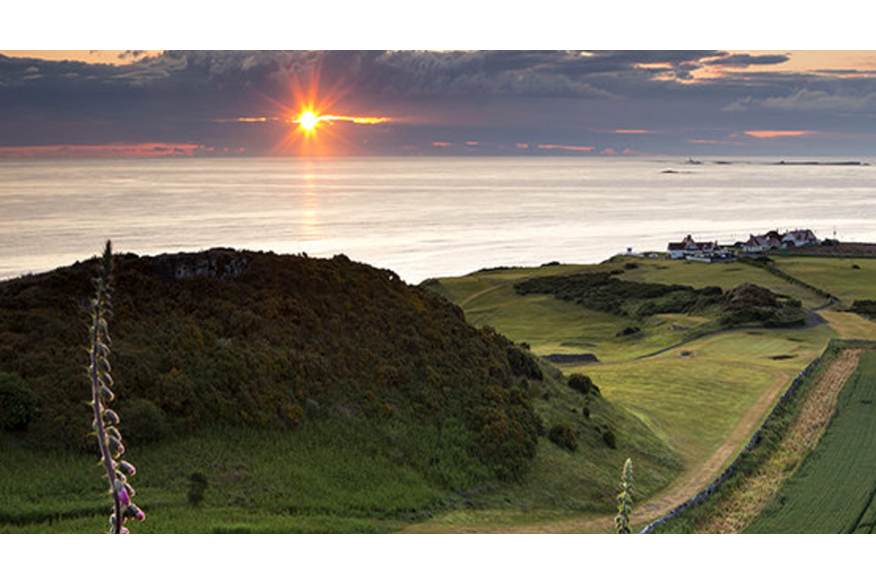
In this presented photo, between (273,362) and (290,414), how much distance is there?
2723 millimetres

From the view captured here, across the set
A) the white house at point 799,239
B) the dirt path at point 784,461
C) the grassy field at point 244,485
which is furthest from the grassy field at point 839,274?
the grassy field at point 244,485

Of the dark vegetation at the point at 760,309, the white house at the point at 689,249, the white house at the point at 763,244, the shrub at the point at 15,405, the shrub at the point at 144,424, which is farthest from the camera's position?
the white house at the point at 763,244

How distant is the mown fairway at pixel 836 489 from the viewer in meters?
25.0

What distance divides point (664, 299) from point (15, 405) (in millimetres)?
79898

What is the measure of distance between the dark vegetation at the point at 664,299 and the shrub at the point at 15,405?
62.9m

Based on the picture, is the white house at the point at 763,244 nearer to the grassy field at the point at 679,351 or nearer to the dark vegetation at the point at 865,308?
the grassy field at the point at 679,351

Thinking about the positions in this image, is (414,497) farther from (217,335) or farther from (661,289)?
(661,289)

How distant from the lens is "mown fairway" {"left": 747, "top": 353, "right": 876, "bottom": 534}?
25.0 meters

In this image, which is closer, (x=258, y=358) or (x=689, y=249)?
(x=258, y=358)

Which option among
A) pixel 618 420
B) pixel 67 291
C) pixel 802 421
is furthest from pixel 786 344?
pixel 67 291

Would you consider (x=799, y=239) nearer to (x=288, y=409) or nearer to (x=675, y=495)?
(x=675, y=495)

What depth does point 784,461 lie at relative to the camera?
3238 cm

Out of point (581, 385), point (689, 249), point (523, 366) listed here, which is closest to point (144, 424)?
point (523, 366)

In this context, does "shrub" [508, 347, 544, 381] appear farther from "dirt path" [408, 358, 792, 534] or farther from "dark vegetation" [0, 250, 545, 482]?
"dirt path" [408, 358, 792, 534]
